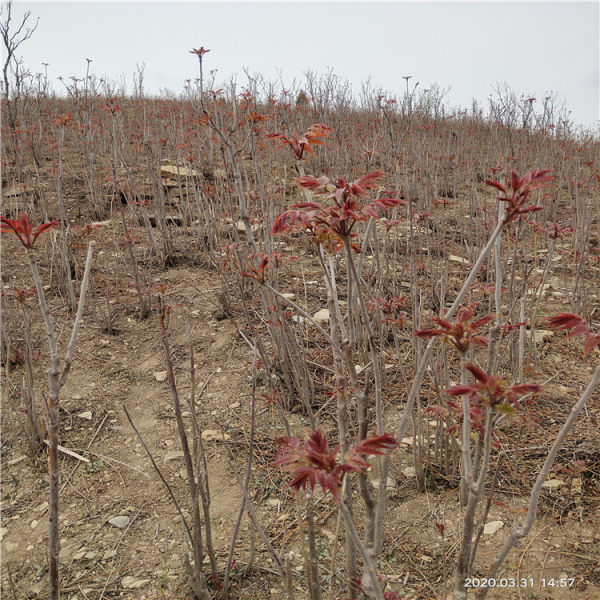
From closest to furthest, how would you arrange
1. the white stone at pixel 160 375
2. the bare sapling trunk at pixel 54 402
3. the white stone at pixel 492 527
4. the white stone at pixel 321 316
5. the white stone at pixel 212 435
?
the bare sapling trunk at pixel 54 402, the white stone at pixel 492 527, the white stone at pixel 212 435, the white stone at pixel 160 375, the white stone at pixel 321 316

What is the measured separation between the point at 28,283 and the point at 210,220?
161 cm

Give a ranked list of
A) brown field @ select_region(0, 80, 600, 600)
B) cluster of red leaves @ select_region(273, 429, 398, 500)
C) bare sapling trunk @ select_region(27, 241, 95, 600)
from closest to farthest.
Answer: cluster of red leaves @ select_region(273, 429, 398, 500), bare sapling trunk @ select_region(27, 241, 95, 600), brown field @ select_region(0, 80, 600, 600)

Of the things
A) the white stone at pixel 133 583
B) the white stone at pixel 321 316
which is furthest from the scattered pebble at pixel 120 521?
the white stone at pixel 321 316

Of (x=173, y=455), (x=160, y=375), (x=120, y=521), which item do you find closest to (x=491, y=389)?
(x=120, y=521)

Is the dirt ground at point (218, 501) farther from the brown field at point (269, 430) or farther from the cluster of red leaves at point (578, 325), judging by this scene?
the cluster of red leaves at point (578, 325)

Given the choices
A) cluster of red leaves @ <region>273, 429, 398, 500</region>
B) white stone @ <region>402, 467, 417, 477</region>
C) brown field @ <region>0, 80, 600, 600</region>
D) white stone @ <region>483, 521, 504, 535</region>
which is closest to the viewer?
cluster of red leaves @ <region>273, 429, 398, 500</region>

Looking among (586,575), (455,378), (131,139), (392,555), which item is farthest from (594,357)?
(131,139)

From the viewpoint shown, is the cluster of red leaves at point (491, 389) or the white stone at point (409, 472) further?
the white stone at point (409, 472)

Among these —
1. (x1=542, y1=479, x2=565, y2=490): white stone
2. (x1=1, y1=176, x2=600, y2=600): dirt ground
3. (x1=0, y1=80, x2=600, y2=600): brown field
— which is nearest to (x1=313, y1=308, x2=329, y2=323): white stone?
(x1=0, y1=80, x2=600, y2=600): brown field

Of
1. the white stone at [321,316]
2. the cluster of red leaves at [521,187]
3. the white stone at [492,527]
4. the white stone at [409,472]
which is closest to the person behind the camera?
the cluster of red leaves at [521,187]

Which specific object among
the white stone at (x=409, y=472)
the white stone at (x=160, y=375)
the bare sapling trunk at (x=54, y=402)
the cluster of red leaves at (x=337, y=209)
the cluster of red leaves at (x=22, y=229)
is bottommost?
the white stone at (x=409, y=472)

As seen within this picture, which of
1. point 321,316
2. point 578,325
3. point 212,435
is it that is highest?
point 578,325

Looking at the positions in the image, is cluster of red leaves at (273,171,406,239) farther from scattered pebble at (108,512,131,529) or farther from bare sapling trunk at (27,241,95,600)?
scattered pebble at (108,512,131,529)

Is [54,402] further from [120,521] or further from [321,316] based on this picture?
[321,316]
